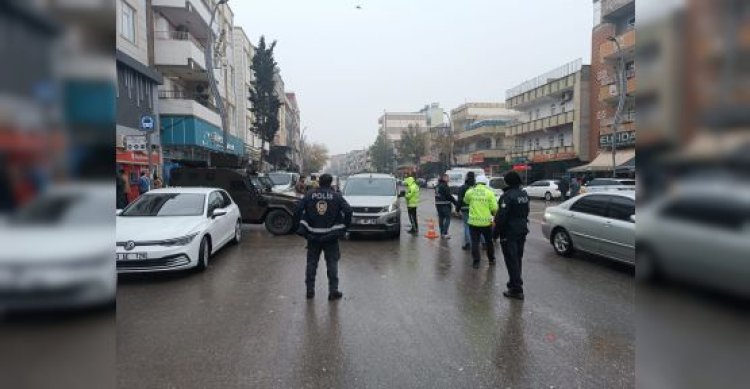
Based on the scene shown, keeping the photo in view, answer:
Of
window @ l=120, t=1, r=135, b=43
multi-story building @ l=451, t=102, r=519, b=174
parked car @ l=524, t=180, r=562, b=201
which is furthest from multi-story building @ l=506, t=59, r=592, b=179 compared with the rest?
window @ l=120, t=1, r=135, b=43

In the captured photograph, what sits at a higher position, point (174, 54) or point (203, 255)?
point (174, 54)

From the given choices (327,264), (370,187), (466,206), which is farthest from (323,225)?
(370,187)

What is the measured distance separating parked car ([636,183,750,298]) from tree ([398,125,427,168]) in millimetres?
72064

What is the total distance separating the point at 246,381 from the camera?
375cm

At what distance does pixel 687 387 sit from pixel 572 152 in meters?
38.6

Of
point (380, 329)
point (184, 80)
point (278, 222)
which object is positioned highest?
point (184, 80)

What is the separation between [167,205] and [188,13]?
19.0 meters

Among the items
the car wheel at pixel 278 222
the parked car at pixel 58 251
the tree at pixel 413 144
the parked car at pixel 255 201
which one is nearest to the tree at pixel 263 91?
the tree at pixel 413 144

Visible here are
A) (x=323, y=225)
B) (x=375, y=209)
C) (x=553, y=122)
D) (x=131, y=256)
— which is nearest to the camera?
(x=323, y=225)

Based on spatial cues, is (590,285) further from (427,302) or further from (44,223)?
(44,223)

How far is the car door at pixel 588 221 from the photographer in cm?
786

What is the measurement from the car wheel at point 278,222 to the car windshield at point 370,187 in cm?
172

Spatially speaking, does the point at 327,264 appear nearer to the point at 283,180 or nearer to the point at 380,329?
the point at 380,329

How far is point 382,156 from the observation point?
89.6 m
